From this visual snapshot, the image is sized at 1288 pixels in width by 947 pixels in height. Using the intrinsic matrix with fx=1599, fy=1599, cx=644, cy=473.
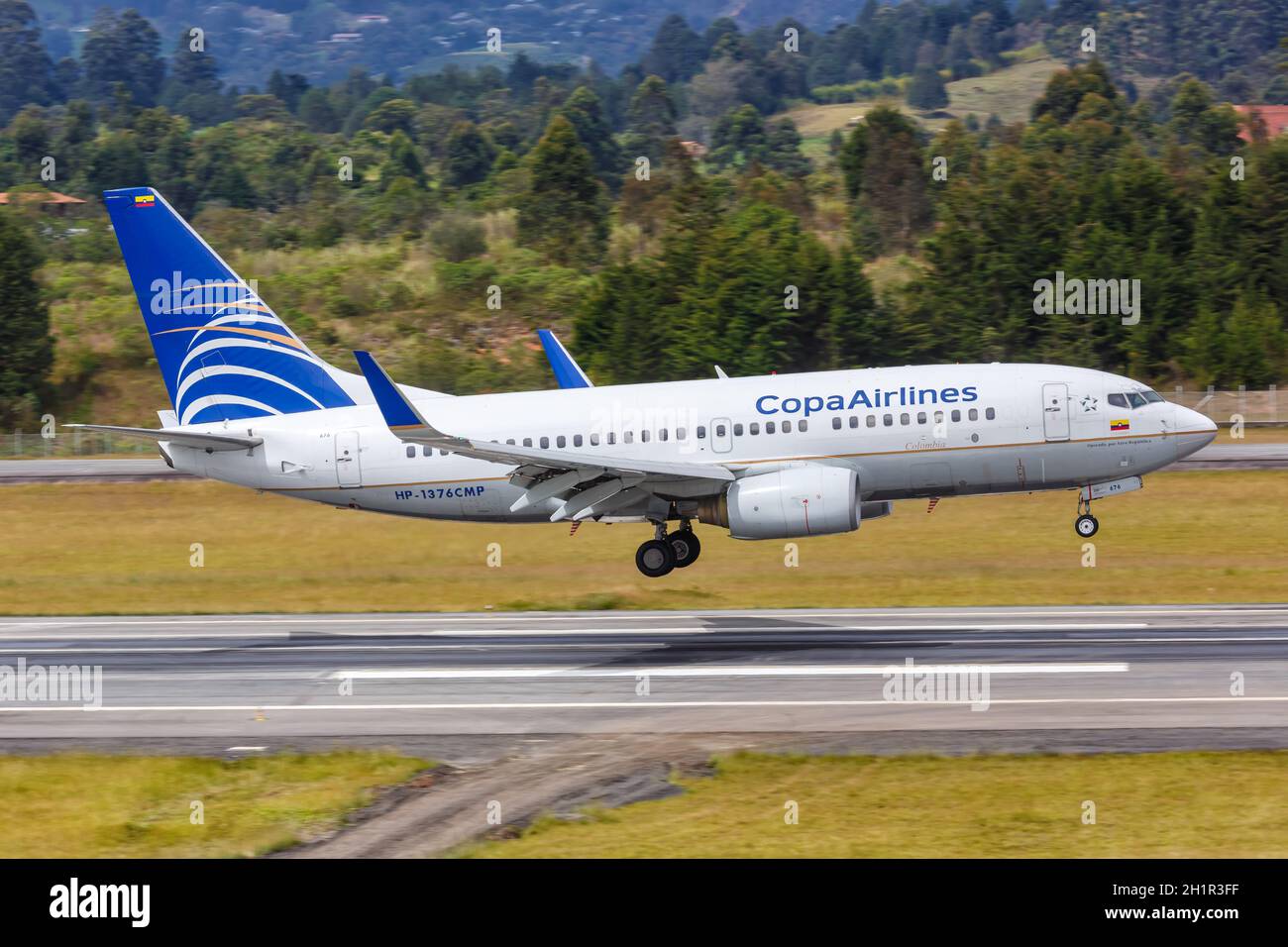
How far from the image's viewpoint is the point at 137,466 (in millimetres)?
65938

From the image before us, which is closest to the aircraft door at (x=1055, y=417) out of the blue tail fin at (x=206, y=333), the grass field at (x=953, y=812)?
the grass field at (x=953, y=812)

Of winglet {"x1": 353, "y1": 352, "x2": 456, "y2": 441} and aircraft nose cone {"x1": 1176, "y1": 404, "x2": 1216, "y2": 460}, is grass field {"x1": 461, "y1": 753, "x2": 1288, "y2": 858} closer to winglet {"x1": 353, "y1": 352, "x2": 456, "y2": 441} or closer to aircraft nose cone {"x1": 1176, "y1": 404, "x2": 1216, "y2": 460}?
winglet {"x1": 353, "y1": 352, "x2": 456, "y2": 441}

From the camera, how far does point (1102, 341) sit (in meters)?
76.4

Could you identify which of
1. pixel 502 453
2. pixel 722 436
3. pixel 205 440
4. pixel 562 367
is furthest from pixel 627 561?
pixel 205 440

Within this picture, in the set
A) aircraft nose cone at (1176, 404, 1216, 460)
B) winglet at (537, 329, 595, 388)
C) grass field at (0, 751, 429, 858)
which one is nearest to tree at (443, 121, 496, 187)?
winglet at (537, 329, 595, 388)

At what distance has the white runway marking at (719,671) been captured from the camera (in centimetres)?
2788

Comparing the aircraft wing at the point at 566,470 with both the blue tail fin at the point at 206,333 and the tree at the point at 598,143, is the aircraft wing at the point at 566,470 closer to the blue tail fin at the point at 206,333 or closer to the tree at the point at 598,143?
the blue tail fin at the point at 206,333

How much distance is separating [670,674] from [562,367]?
14445mm

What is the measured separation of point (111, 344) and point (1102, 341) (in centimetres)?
5225

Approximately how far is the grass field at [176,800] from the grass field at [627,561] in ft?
55.6

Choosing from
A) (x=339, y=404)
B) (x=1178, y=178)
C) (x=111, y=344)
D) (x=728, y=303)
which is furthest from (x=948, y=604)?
(x=1178, y=178)

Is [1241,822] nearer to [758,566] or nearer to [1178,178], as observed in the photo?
[758,566]

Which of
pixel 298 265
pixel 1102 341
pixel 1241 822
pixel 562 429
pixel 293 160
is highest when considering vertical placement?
pixel 293 160

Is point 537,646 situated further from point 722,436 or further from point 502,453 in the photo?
point 722,436
